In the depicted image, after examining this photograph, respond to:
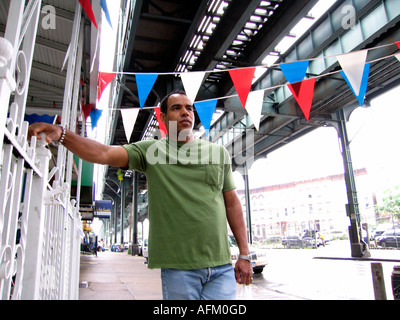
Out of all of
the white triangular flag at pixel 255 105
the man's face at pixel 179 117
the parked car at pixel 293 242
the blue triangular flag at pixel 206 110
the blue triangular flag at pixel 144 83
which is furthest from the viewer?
the parked car at pixel 293 242

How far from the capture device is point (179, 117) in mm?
1880

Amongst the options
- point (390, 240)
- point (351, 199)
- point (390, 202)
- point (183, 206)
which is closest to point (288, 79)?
point (183, 206)

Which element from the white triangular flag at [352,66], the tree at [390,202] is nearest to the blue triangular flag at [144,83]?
the white triangular flag at [352,66]

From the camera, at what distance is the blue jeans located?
149cm

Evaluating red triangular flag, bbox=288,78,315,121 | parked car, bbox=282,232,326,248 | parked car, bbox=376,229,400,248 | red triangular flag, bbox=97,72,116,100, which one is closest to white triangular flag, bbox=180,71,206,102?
red triangular flag, bbox=97,72,116,100

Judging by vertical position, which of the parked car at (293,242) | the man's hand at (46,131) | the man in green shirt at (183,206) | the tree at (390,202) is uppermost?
the tree at (390,202)

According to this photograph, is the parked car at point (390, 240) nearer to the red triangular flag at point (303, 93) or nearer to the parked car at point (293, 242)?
the parked car at point (293, 242)

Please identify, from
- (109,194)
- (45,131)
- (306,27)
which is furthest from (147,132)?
(109,194)

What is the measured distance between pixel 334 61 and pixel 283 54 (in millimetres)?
1705

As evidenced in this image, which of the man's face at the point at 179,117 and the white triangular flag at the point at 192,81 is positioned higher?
the white triangular flag at the point at 192,81

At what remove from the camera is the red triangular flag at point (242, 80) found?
623 cm

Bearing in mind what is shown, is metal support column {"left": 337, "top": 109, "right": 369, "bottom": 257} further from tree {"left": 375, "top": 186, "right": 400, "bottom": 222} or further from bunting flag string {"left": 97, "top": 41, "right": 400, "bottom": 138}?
tree {"left": 375, "top": 186, "right": 400, "bottom": 222}
